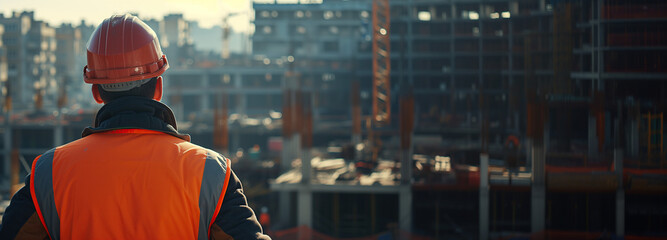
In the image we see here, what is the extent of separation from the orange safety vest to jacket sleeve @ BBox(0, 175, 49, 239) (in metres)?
A: 0.03

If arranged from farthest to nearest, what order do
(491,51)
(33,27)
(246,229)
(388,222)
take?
1. (33,27)
2. (491,51)
3. (388,222)
4. (246,229)

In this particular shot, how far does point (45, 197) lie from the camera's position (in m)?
2.50

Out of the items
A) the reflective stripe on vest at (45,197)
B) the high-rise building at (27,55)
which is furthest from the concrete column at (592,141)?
the high-rise building at (27,55)

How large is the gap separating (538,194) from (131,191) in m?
28.8

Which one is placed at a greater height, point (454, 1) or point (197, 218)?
point (454, 1)

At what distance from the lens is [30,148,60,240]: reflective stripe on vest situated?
Result: 2.50 metres

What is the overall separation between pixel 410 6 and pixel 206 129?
863 inches

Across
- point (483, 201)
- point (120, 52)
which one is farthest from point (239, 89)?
point (120, 52)

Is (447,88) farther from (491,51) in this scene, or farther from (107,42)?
(107,42)

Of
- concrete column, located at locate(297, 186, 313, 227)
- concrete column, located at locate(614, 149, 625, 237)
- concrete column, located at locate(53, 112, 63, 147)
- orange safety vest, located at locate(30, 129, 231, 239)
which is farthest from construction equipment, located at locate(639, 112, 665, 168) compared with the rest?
concrete column, located at locate(53, 112, 63, 147)

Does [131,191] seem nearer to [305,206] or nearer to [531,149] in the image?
[305,206]

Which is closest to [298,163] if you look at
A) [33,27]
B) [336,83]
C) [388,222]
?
[388,222]

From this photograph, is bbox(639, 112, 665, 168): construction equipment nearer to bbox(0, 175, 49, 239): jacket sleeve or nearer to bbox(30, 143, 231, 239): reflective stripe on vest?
bbox(30, 143, 231, 239): reflective stripe on vest

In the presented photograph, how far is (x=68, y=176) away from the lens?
2.50m
